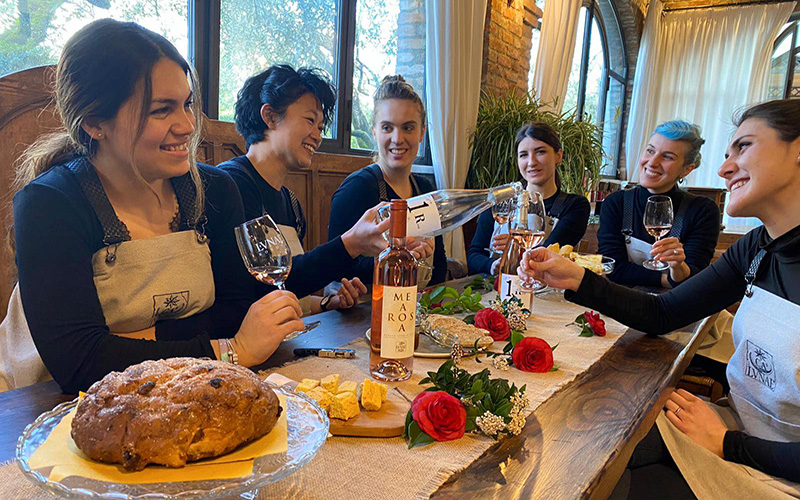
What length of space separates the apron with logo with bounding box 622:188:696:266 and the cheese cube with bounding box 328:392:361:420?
1802mm

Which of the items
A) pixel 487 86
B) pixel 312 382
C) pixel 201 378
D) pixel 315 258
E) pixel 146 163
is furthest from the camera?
pixel 487 86

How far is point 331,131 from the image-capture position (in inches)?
131

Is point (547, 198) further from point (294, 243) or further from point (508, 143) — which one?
point (508, 143)

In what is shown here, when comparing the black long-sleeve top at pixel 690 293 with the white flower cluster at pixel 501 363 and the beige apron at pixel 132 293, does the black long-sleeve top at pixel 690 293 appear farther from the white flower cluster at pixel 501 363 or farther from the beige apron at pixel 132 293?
the beige apron at pixel 132 293

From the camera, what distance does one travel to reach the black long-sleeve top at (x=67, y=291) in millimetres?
836

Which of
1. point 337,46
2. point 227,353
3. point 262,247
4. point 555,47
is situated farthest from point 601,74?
point 227,353

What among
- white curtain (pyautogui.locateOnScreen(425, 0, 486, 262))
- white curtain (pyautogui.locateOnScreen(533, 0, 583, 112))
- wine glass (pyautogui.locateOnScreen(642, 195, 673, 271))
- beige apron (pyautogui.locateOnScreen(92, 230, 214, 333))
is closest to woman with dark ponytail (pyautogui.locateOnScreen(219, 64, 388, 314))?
beige apron (pyautogui.locateOnScreen(92, 230, 214, 333))

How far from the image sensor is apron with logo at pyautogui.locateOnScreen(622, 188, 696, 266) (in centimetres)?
217

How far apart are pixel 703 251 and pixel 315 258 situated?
64.7 inches

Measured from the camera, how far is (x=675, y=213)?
2230 millimetres

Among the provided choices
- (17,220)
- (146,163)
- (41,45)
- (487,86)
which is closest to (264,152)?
(146,163)

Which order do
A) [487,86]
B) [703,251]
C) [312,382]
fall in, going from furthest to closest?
[487,86]
[703,251]
[312,382]

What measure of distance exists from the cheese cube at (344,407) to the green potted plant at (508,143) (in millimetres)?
3367

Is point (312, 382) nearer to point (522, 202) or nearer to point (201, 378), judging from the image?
point (201, 378)
